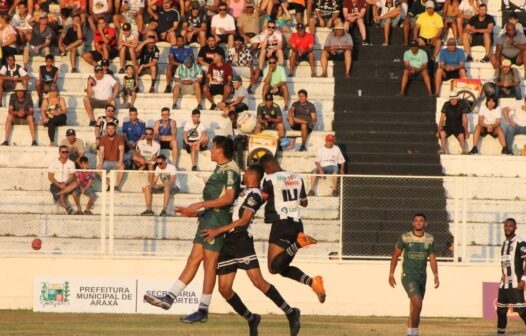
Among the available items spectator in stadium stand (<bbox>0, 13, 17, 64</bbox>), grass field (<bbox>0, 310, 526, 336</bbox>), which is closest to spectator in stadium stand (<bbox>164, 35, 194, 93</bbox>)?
spectator in stadium stand (<bbox>0, 13, 17, 64</bbox>)

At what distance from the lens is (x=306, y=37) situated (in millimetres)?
31750

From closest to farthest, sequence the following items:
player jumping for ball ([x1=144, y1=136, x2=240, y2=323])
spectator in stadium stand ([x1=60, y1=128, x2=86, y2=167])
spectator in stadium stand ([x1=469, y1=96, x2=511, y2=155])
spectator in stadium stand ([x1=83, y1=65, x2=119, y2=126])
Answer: player jumping for ball ([x1=144, y1=136, x2=240, y2=323]) → spectator in stadium stand ([x1=60, y1=128, x2=86, y2=167]) → spectator in stadium stand ([x1=469, y1=96, x2=511, y2=155]) → spectator in stadium stand ([x1=83, y1=65, x2=119, y2=126])

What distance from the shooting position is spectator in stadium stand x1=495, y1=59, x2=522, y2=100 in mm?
31017

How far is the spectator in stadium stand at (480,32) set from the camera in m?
32.2

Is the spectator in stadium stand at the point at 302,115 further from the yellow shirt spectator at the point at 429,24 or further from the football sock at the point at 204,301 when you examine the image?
the football sock at the point at 204,301

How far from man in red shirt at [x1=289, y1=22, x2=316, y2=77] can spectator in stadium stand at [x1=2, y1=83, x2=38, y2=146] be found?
602 cm

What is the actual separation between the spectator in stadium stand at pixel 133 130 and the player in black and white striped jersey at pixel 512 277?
956cm

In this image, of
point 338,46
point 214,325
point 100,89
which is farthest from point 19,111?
point 214,325

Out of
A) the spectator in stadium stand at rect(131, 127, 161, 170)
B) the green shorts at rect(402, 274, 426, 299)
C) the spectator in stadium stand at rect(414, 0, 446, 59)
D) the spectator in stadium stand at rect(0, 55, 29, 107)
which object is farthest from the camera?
the spectator in stadium stand at rect(414, 0, 446, 59)

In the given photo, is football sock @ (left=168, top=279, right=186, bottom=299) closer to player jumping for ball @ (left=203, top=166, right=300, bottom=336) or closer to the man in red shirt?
player jumping for ball @ (left=203, top=166, right=300, bottom=336)

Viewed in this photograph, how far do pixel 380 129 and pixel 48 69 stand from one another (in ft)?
24.5

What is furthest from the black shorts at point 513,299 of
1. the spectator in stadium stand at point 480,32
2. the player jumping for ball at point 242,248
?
the spectator in stadium stand at point 480,32

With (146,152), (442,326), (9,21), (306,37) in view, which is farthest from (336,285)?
(9,21)

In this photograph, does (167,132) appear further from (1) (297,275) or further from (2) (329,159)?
(1) (297,275)
